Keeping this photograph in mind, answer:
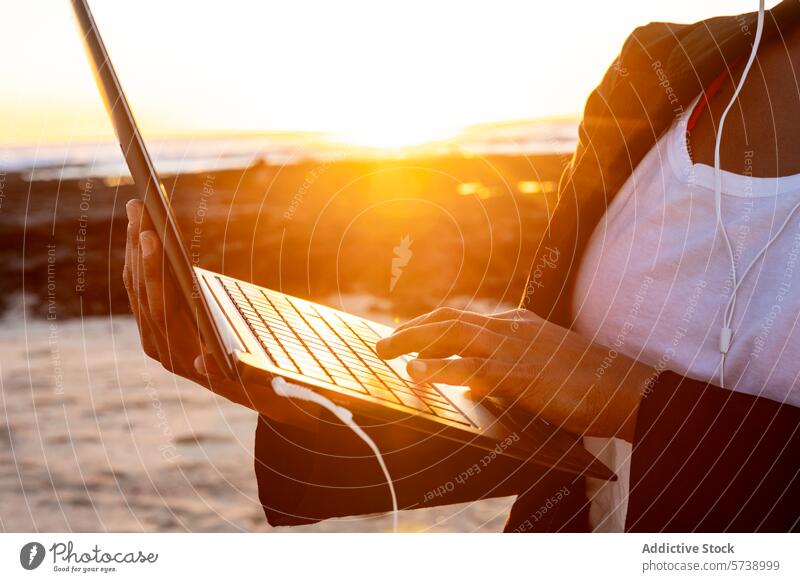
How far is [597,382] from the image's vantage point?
0.52 meters

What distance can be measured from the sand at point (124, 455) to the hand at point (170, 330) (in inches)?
24.9

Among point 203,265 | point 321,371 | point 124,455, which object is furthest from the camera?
point 203,265

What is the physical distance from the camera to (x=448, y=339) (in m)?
0.53

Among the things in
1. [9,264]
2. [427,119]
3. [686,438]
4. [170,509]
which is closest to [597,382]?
[686,438]

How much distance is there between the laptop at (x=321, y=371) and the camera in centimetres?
49

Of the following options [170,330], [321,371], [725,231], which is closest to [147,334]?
[170,330]

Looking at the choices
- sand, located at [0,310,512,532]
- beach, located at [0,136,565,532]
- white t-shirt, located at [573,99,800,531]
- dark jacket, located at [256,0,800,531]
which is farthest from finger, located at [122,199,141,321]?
sand, located at [0,310,512,532]

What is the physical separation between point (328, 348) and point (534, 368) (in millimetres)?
146

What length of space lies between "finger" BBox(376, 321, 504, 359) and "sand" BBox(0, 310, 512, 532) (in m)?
0.72

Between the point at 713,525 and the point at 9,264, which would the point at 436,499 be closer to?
the point at 713,525

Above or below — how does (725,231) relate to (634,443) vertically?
above

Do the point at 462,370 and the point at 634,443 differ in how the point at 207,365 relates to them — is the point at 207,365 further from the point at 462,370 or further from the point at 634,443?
the point at 634,443

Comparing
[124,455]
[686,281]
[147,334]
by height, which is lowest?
[124,455]

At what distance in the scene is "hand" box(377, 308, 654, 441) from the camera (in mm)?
524
